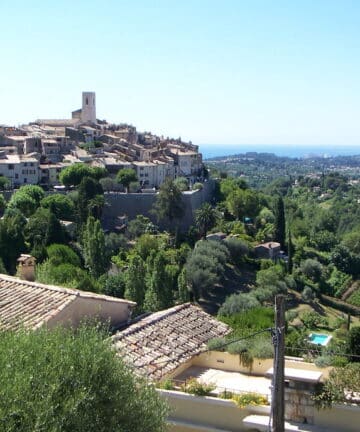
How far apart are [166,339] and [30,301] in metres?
2.45

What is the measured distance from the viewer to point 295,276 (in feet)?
175

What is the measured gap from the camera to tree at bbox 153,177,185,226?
54.4 m

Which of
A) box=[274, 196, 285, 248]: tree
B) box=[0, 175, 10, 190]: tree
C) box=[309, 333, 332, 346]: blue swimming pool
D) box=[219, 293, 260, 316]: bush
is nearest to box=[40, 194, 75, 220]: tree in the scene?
box=[0, 175, 10, 190]: tree

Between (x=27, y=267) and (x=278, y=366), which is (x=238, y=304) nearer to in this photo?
(x=27, y=267)

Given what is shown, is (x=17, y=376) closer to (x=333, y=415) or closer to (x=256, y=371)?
(x=333, y=415)

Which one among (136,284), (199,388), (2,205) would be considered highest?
(199,388)

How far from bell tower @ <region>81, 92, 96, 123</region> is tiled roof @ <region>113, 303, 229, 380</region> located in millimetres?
86445

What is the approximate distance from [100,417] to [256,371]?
3.78m

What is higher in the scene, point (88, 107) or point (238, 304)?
point (88, 107)

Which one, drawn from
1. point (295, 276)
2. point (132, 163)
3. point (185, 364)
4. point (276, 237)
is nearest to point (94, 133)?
point (132, 163)

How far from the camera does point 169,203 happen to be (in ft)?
178

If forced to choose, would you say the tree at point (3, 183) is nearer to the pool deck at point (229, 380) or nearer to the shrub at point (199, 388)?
the pool deck at point (229, 380)

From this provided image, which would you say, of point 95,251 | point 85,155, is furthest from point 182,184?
point 95,251

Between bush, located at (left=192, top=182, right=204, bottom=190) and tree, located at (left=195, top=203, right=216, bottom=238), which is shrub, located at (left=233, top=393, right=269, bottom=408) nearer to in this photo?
tree, located at (left=195, top=203, right=216, bottom=238)
